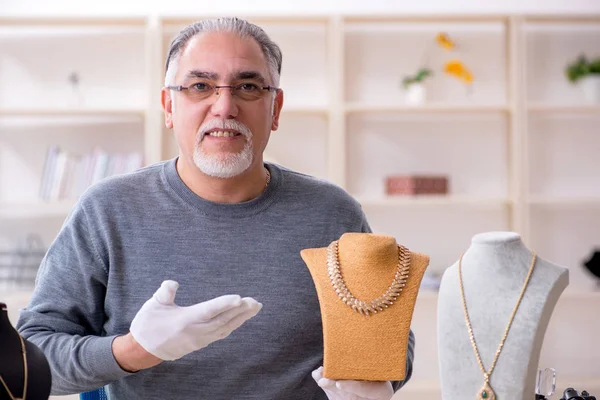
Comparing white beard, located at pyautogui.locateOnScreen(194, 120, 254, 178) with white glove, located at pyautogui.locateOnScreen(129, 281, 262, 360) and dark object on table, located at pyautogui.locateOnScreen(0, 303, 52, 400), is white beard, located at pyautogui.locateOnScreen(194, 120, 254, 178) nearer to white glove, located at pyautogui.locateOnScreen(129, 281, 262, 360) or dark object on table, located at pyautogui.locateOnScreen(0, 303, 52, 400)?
white glove, located at pyautogui.locateOnScreen(129, 281, 262, 360)

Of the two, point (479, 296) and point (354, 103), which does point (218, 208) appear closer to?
point (479, 296)

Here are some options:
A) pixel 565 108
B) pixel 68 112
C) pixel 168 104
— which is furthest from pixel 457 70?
pixel 168 104

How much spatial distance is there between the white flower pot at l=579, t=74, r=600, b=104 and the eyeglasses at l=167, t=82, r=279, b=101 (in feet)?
8.00

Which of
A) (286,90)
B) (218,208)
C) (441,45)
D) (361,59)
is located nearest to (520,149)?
(441,45)

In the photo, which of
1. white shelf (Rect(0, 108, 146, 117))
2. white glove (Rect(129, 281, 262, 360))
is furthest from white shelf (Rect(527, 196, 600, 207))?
white glove (Rect(129, 281, 262, 360))

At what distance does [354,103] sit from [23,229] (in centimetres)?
166

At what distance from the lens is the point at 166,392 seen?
1511 mm

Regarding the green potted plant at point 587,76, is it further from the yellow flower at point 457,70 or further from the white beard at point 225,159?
the white beard at point 225,159

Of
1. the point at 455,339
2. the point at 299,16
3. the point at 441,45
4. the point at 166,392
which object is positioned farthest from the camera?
the point at 441,45

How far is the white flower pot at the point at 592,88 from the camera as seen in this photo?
138 inches

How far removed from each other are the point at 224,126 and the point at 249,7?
226 cm

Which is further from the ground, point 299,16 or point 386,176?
point 299,16

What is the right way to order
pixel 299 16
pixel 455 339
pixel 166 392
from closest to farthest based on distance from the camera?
pixel 455 339
pixel 166 392
pixel 299 16

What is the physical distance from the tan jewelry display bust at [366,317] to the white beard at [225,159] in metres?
0.30
